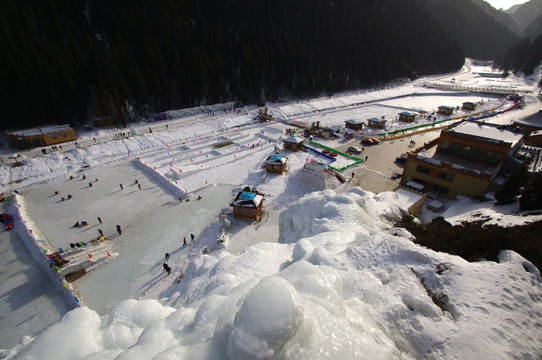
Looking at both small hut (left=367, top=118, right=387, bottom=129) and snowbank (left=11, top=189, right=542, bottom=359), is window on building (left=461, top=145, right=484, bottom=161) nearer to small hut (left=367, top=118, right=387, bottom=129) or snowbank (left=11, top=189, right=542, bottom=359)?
snowbank (left=11, top=189, right=542, bottom=359)

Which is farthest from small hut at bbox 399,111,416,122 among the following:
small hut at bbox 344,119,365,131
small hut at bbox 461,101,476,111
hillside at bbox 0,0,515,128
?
hillside at bbox 0,0,515,128

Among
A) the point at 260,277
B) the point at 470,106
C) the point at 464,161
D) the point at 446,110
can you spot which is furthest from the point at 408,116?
the point at 260,277

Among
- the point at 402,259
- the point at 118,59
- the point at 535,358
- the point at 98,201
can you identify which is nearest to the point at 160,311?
the point at 402,259

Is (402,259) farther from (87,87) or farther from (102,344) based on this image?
(87,87)

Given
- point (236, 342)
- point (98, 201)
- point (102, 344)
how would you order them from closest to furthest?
point (236, 342), point (102, 344), point (98, 201)

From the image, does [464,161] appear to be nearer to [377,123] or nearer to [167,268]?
[377,123]

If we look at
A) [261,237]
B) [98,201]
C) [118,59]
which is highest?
[118,59]
